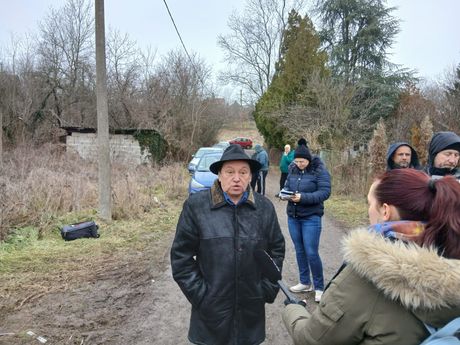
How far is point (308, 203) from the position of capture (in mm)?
4586

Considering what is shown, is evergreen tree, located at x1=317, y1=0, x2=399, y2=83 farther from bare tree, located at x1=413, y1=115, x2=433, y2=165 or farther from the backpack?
the backpack

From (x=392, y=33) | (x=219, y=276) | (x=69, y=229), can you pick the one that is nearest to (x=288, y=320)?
(x=219, y=276)

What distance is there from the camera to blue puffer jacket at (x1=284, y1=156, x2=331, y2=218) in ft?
15.1

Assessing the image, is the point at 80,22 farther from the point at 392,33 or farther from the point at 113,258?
the point at 113,258

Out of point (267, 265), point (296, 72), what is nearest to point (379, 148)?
point (267, 265)

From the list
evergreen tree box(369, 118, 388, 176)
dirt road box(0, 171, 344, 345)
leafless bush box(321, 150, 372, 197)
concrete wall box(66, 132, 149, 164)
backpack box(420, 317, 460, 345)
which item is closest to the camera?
backpack box(420, 317, 460, 345)

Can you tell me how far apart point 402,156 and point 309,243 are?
150 cm

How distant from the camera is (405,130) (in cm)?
1546

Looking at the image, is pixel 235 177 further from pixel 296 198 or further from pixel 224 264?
pixel 296 198

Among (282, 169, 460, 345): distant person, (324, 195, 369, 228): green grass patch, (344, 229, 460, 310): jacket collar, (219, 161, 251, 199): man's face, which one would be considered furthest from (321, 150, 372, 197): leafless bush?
(344, 229, 460, 310): jacket collar

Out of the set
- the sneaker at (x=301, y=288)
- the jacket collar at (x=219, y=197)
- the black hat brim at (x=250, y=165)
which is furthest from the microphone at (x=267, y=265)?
the sneaker at (x=301, y=288)

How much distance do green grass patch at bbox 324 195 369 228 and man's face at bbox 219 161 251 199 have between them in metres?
7.41

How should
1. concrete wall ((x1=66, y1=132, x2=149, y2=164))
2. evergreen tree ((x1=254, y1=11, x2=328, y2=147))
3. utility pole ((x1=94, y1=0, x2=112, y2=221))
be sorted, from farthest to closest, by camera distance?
evergreen tree ((x1=254, y1=11, x2=328, y2=147)) → concrete wall ((x1=66, y1=132, x2=149, y2=164)) → utility pole ((x1=94, y1=0, x2=112, y2=221))

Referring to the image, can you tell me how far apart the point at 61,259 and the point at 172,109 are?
1929 centimetres
